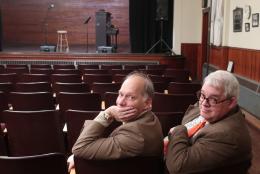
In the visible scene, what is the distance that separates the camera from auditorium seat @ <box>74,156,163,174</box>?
5.97 feet

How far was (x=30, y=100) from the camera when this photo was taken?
371 cm

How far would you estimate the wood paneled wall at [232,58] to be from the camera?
6363 mm

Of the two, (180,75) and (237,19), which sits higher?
(237,19)

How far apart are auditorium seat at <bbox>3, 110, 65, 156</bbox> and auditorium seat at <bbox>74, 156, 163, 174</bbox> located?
3.33 feet

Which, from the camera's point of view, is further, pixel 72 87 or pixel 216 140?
pixel 72 87

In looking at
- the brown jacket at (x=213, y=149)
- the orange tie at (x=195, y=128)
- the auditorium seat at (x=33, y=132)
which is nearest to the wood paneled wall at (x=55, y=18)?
the auditorium seat at (x=33, y=132)

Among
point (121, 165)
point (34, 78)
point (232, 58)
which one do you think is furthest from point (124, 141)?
point (232, 58)

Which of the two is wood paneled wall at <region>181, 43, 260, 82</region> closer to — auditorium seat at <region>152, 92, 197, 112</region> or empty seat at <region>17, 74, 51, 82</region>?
auditorium seat at <region>152, 92, 197, 112</region>

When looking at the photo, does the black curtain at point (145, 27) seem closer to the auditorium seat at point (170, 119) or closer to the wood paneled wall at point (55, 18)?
the wood paneled wall at point (55, 18)

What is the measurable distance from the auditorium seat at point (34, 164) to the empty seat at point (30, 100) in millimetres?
2158

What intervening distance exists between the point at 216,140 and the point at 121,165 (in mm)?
488

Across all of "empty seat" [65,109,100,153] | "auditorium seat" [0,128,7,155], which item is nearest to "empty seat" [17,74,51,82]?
"auditorium seat" [0,128,7,155]

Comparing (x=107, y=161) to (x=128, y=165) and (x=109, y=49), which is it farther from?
(x=109, y=49)

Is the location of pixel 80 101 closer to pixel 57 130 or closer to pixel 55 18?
pixel 57 130
